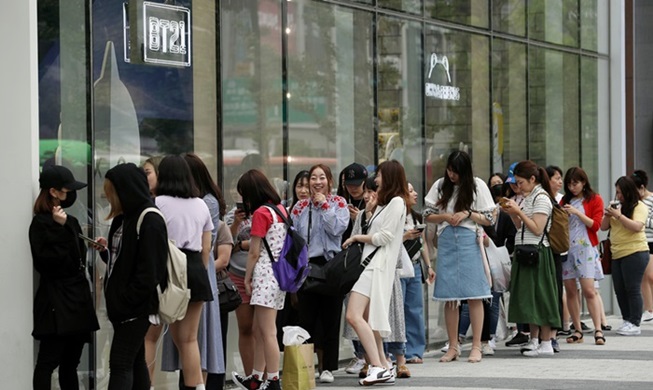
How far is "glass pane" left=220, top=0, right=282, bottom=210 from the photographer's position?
13.0 meters

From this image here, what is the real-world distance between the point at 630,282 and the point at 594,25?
18.1 feet

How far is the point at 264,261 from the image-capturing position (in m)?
11.4

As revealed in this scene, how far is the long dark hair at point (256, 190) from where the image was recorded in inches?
450

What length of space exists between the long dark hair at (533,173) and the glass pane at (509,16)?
4002 mm

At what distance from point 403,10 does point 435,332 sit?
371 centimetres

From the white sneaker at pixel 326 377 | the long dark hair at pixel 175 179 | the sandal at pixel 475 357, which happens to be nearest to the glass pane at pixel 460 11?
the sandal at pixel 475 357

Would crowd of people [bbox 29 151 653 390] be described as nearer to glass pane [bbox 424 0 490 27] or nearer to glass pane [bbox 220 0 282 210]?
glass pane [bbox 220 0 282 210]

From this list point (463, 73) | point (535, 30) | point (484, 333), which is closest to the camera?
point (484, 333)

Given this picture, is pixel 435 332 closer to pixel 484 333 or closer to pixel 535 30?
pixel 484 333

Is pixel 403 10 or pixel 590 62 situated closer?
pixel 403 10

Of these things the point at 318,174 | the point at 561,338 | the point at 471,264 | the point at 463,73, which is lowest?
the point at 561,338

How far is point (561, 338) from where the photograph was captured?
55.7ft

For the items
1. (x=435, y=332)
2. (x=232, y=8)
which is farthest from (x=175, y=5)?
(x=435, y=332)

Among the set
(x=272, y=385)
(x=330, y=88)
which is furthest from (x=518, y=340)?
(x=272, y=385)
